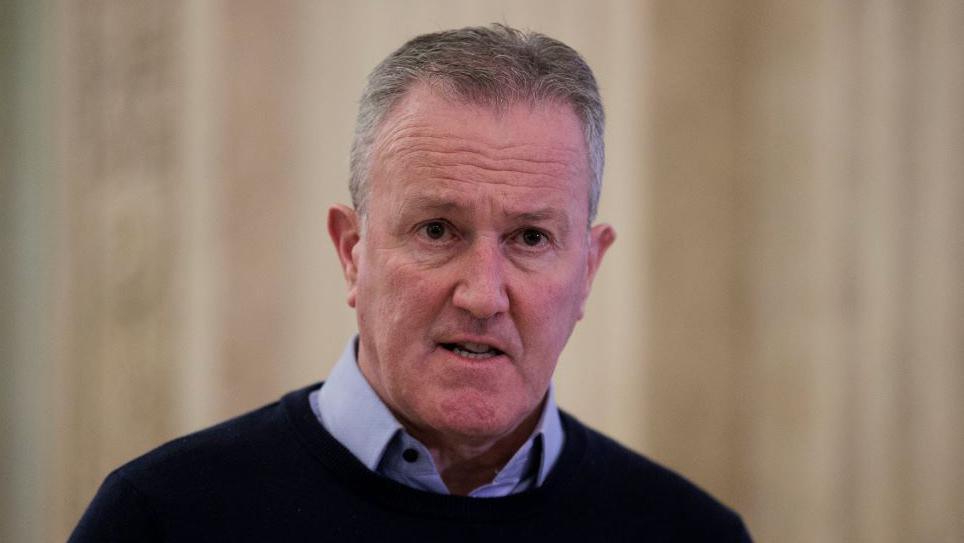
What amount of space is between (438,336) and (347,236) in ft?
1.12

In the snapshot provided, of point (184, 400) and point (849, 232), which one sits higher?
point (849, 232)

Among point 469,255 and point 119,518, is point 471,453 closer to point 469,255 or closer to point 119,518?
point 469,255

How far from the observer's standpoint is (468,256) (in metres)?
2.04

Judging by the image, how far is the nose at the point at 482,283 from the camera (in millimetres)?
1990

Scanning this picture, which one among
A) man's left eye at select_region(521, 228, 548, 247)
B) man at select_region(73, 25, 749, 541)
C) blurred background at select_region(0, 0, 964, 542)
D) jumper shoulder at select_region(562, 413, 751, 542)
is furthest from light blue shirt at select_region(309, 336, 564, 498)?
blurred background at select_region(0, 0, 964, 542)

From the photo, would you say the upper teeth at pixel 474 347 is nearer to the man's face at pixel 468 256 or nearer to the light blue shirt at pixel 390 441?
the man's face at pixel 468 256

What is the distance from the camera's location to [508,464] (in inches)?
86.9

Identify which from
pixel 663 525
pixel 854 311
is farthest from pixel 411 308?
pixel 854 311

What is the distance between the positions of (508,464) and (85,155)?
4.03 meters

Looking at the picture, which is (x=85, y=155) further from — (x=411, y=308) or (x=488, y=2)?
(x=411, y=308)

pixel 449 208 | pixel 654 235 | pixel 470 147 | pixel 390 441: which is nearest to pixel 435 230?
pixel 449 208

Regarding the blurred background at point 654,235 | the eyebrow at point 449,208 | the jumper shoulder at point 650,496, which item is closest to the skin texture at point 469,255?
the eyebrow at point 449,208

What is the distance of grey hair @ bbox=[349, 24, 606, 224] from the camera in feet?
6.81

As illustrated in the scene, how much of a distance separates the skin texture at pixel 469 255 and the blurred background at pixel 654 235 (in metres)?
1.97
